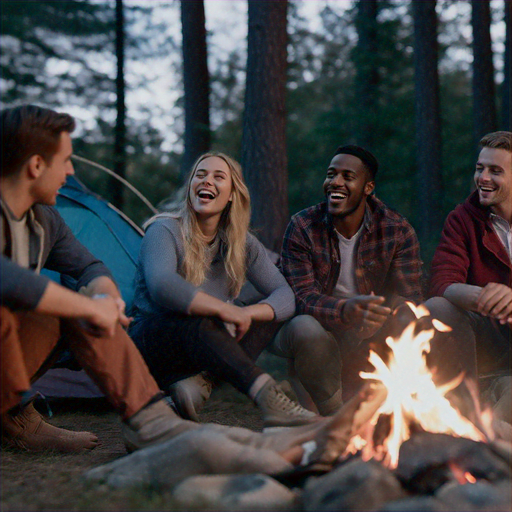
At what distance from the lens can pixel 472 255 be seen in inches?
153

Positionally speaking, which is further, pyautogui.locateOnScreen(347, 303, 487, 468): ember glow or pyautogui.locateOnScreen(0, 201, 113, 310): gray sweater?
pyautogui.locateOnScreen(347, 303, 487, 468): ember glow

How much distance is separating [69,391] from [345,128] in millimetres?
11203

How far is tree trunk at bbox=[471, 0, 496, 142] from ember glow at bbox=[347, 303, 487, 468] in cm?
915

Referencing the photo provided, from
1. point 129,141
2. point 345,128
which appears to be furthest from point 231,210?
point 129,141

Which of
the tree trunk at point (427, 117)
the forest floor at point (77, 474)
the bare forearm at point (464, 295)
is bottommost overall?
the forest floor at point (77, 474)

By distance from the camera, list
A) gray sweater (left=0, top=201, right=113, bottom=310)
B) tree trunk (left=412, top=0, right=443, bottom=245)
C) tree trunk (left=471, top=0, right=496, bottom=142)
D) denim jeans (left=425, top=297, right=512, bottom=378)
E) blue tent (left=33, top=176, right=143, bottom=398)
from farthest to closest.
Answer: tree trunk (left=471, top=0, right=496, bottom=142), tree trunk (left=412, top=0, right=443, bottom=245), blue tent (left=33, top=176, right=143, bottom=398), denim jeans (left=425, top=297, right=512, bottom=378), gray sweater (left=0, top=201, right=113, bottom=310)

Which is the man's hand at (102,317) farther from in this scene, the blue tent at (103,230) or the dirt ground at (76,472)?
the blue tent at (103,230)

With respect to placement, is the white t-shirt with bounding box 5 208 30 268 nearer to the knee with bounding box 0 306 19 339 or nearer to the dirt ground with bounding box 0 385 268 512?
the knee with bounding box 0 306 19 339

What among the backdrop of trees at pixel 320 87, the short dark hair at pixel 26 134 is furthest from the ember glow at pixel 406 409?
the backdrop of trees at pixel 320 87

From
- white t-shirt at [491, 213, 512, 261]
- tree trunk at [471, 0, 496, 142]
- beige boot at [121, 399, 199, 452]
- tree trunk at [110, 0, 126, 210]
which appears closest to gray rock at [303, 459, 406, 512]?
beige boot at [121, 399, 199, 452]

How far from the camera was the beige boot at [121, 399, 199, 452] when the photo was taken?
2805 mm

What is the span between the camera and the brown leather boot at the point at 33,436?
3211mm

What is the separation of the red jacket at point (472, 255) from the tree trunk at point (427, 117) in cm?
718

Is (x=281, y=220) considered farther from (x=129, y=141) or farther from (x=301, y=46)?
(x=301, y=46)
